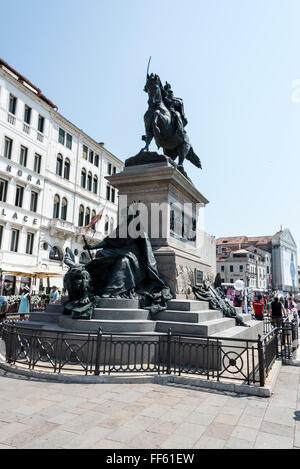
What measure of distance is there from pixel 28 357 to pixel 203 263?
20.6 feet

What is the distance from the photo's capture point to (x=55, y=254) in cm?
3500

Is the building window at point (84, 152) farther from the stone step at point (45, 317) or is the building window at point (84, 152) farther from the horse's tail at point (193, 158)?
the stone step at point (45, 317)

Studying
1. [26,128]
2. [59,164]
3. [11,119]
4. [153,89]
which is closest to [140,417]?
[153,89]

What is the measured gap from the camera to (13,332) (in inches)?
270

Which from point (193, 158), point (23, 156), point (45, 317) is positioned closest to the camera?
point (45, 317)

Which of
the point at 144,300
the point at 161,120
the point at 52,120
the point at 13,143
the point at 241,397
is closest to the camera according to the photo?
the point at 241,397

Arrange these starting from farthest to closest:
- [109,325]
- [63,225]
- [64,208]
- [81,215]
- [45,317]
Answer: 1. [81,215]
2. [64,208]
3. [63,225]
4. [45,317]
5. [109,325]

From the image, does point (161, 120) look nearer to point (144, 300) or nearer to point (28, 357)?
point (144, 300)

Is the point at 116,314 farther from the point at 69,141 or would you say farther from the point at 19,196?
the point at 69,141

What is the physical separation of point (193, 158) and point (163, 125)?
6.59 feet

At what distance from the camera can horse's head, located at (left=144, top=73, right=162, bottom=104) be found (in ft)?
36.9

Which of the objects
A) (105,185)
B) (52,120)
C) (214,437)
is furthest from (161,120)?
(105,185)

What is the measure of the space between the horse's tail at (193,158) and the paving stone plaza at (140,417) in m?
8.57

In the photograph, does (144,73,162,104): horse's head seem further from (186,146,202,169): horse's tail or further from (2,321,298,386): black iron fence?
(2,321,298,386): black iron fence
